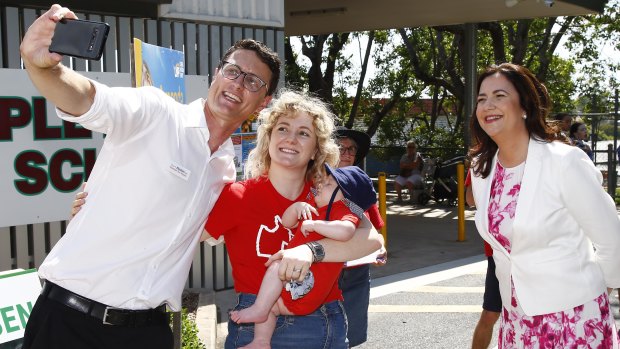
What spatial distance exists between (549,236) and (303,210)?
1.17 m

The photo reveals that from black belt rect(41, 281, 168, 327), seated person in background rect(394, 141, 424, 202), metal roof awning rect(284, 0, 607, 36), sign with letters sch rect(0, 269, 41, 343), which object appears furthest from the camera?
seated person in background rect(394, 141, 424, 202)

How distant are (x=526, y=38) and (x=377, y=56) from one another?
8.84 meters

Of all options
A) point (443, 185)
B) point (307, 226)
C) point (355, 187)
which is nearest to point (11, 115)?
point (355, 187)

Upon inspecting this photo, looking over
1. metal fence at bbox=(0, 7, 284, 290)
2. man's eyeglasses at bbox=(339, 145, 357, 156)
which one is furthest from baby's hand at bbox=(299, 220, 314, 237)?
metal fence at bbox=(0, 7, 284, 290)

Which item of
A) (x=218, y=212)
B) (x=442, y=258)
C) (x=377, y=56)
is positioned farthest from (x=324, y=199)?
(x=377, y=56)

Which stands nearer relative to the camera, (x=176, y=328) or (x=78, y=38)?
(x=78, y=38)

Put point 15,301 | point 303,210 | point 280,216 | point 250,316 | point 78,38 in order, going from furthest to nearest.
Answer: point 15,301 < point 280,216 < point 303,210 < point 250,316 < point 78,38

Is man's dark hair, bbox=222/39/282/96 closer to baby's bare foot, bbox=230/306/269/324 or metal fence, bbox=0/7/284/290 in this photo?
baby's bare foot, bbox=230/306/269/324

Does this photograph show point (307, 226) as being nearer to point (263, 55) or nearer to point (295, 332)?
point (295, 332)

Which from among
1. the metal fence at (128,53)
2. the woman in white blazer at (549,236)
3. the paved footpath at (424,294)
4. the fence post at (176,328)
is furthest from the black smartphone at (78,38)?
the metal fence at (128,53)

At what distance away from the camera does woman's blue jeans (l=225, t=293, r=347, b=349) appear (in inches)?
120

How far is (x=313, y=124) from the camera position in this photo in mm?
3170

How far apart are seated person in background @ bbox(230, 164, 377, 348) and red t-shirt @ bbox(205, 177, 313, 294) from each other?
0.07 meters

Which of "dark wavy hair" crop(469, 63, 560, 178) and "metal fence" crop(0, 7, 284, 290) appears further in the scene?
"metal fence" crop(0, 7, 284, 290)
